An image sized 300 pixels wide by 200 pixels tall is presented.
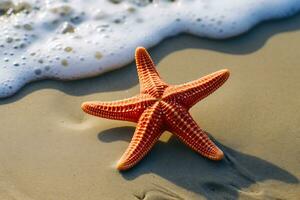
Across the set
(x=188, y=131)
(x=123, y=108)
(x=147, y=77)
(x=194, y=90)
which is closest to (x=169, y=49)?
(x=147, y=77)

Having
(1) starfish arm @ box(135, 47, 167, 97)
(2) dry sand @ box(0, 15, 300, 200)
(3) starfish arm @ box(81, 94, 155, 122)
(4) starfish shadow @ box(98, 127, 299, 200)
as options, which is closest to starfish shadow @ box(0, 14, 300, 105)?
(2) dry sand @ box(0, 15, 300, 200)

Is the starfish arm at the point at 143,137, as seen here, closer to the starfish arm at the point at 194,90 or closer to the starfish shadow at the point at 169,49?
the starfish arm at the point at 194,90

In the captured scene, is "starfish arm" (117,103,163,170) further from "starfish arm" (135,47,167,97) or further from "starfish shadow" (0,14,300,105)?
"starfish shadow" (0,14,300,105)

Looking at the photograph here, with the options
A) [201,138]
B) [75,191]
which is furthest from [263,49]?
[75,191]

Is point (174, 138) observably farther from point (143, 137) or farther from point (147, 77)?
point (147, 77)

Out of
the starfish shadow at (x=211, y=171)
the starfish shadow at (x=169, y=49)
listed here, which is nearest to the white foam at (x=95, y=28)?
the starfish shadow at (x=169, y=49)

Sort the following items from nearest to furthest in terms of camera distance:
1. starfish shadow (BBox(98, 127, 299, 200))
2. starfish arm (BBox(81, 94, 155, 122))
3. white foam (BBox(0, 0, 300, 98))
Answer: starfish shadow (BBox(98, 127, 299, 200))
starfish arm (BBox(81, 94, 155, 122))
white foam (BBox(0, 0, 300, 98))

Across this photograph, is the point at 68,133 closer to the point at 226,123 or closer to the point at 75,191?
the point at 75,191
